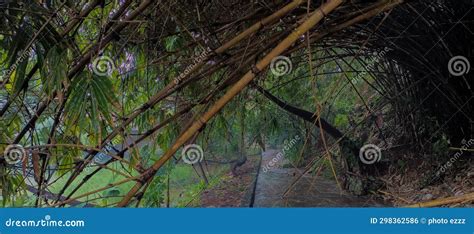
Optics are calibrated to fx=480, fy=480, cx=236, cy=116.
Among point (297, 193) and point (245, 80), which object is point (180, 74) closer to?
point (245, 80)

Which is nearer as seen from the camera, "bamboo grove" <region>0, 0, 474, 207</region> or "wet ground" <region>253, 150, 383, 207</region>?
"bamboo grove" <region>0, 0, 474, 207</region>

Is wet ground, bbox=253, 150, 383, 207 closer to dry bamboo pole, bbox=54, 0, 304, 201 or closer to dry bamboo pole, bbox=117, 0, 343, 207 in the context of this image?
dry bamboo pole, bbox=54, 0, 304, 201

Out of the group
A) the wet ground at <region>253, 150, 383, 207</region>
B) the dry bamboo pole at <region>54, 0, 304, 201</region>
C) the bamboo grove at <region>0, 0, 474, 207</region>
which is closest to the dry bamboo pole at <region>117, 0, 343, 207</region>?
the bamboo grove at <region>0, 0, 474, 207</region>

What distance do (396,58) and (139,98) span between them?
1.19 meters

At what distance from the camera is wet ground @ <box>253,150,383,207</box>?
7.75 feet

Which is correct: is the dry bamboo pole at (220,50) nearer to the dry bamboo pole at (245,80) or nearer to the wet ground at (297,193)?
the dry bamboo pole at (245,80)

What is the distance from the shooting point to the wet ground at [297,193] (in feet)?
7.75

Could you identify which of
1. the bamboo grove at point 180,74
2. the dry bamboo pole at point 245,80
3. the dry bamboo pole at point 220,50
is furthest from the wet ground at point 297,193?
the dry bamboo pole at point 245,80

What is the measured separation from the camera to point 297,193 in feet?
8.75

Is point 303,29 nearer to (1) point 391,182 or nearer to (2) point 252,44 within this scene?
(2) point 252,44

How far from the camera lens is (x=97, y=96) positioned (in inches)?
49.8

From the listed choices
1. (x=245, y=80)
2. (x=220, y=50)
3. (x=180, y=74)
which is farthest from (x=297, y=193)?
(x=245, y=80)

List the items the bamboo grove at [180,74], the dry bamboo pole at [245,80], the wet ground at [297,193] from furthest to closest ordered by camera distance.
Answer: the wet ground at [297,193], the bamboo grove at [180,74], the dry bamboo pole at [245,80]

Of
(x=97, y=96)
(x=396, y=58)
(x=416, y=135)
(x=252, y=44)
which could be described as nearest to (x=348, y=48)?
(x=396, y=58)
